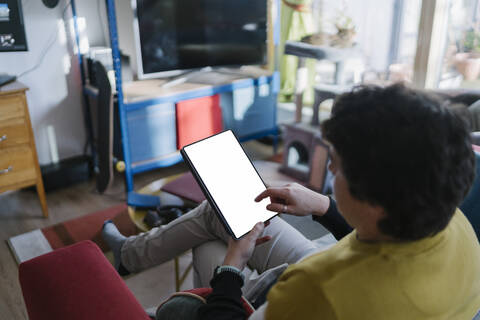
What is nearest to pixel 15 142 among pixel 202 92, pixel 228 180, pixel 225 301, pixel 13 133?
pixel 13 133

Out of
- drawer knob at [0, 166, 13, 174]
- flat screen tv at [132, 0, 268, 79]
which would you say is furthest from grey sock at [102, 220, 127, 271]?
flat screen tv at [132, 0, 268, 79]

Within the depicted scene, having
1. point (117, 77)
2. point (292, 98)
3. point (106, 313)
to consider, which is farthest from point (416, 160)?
point (292, 98)

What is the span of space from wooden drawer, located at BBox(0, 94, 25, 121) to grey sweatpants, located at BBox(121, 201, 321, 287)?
1028 millimetres

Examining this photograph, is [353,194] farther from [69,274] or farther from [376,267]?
[69,274]

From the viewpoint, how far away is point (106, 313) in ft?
2.67

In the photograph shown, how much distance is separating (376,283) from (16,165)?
2.05 m

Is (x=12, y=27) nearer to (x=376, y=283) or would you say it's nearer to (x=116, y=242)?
(x=116, y=242)

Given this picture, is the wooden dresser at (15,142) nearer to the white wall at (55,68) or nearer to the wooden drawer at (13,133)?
the wooden drawer at (13,133)

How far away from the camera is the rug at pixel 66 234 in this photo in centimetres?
208

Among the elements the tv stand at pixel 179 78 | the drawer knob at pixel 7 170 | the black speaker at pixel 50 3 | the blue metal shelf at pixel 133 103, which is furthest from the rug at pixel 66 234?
the black speaker at pixel 50 3

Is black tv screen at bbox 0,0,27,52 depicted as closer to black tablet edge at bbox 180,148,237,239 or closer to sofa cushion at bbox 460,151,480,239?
black tablet edge at bbox 180,148,237,239

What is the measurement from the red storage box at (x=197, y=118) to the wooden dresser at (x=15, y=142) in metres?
0.82

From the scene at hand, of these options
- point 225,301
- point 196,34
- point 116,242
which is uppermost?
point 196,34

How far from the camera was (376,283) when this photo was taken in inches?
24.2
